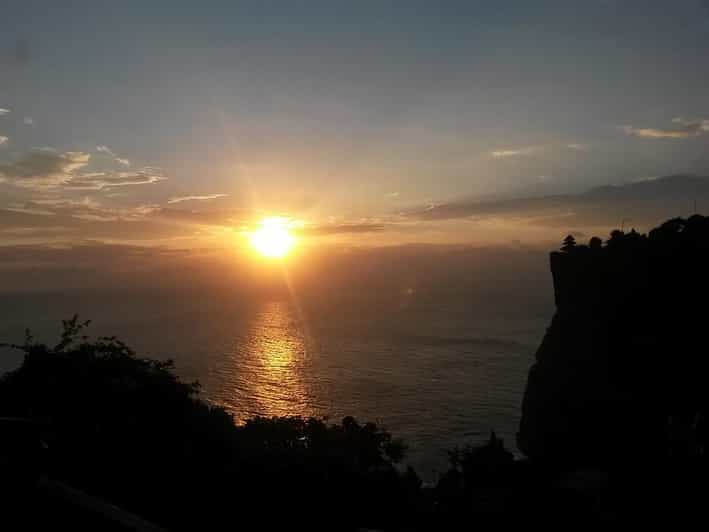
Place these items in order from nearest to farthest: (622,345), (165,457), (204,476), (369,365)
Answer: (204,476)
(165,457)
(622,345)
(369,365)

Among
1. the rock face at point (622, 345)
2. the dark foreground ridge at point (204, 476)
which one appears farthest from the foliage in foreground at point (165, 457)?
the rock face at point (622, 345)

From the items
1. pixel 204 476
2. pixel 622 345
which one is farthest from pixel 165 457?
pixel 622 345

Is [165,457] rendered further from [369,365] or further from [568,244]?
[369,365]

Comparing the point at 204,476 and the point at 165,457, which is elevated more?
the point at 165,457

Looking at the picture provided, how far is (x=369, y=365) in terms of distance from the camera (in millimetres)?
116438

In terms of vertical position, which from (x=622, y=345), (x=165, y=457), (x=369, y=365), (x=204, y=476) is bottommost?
(x=369, y=365)

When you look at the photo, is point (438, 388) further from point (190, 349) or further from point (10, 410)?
point (10, 410)

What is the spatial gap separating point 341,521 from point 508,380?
9218 cm

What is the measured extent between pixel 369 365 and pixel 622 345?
252ft

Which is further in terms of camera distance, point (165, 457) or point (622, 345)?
point (622, 345)

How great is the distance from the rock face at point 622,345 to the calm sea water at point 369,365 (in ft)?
73.0

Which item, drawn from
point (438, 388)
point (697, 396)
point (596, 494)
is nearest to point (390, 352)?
point (438, 388)

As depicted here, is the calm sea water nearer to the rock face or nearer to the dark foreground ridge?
the rock face

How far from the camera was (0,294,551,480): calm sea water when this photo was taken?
270 ft
